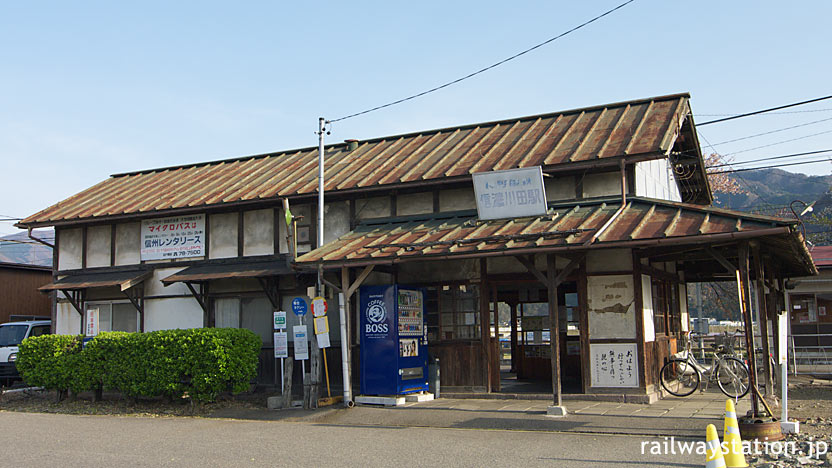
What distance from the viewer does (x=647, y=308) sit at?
13516 mm

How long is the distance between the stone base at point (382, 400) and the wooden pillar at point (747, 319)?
6284mm

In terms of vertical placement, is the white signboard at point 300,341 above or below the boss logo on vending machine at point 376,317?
below

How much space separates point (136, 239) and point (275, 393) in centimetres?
595

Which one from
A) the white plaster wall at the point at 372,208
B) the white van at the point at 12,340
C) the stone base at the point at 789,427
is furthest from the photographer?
the white van at the point at 12,340

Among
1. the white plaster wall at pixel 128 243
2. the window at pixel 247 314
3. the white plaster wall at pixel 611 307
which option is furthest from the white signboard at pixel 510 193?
the white plaster wall at pixel 128 243

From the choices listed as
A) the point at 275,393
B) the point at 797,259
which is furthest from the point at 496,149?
the point at 275,393

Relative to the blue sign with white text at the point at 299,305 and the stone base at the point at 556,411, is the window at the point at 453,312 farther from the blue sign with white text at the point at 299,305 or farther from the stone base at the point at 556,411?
the stone base at the point at 556,411

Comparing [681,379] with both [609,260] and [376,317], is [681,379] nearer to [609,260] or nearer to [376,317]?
[609,260]

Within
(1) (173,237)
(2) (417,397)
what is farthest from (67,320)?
(2) (417,397)

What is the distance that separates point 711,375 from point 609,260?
10.4ft

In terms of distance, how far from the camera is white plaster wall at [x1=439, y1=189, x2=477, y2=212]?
14.9m

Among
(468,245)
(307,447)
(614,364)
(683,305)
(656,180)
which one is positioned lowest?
(307,447)

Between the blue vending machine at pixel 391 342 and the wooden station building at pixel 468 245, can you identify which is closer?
the wooden station building at pixel 468 245

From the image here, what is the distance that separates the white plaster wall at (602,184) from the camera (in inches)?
537
